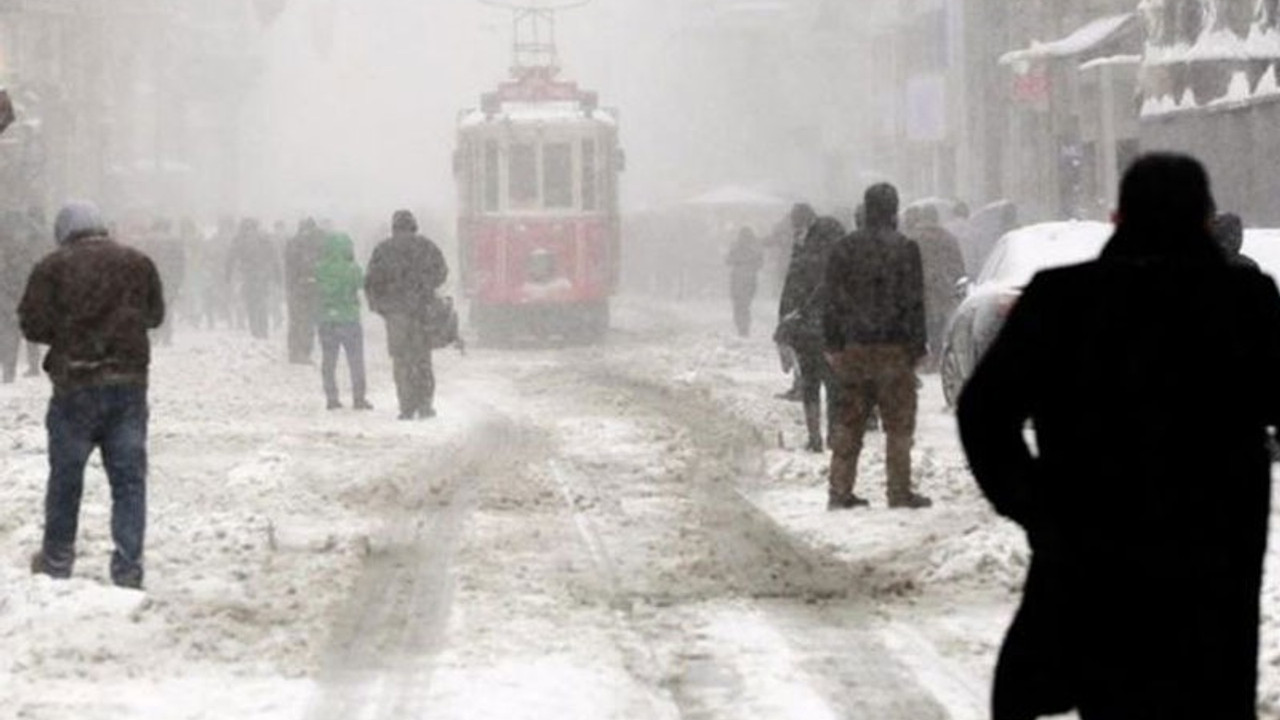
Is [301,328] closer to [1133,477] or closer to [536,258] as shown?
[536,258]

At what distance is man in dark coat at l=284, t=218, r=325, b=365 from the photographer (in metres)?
31.5

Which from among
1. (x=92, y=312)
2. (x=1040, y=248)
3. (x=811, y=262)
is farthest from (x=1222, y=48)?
(x=92, y=312)

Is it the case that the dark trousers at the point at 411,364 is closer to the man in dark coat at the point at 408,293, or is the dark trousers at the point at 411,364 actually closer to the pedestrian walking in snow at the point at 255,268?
the man in dark coat at the point at 408,293

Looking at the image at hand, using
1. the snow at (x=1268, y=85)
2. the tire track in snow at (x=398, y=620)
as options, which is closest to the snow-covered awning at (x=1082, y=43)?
the snow at (x=1268, y=85)

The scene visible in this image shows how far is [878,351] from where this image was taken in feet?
49.4

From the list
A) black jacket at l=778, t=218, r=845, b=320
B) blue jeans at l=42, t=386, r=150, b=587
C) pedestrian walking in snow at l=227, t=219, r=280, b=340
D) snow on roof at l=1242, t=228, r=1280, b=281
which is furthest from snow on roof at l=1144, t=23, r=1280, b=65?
blue jeans at l=42, t=386, r=150, b=587

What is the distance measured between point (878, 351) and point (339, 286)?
10.7 meters

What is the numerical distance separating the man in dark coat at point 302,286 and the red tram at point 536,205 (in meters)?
5.08

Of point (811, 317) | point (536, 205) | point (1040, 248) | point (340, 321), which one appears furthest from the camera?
point (536, 205)

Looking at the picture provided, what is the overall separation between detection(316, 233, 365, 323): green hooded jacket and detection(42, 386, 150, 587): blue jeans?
12959mm

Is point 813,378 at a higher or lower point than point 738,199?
lower

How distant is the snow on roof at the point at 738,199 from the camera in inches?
Answer: 2832

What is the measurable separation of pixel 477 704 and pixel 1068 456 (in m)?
3.92

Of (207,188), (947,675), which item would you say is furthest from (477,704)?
(207,188)
